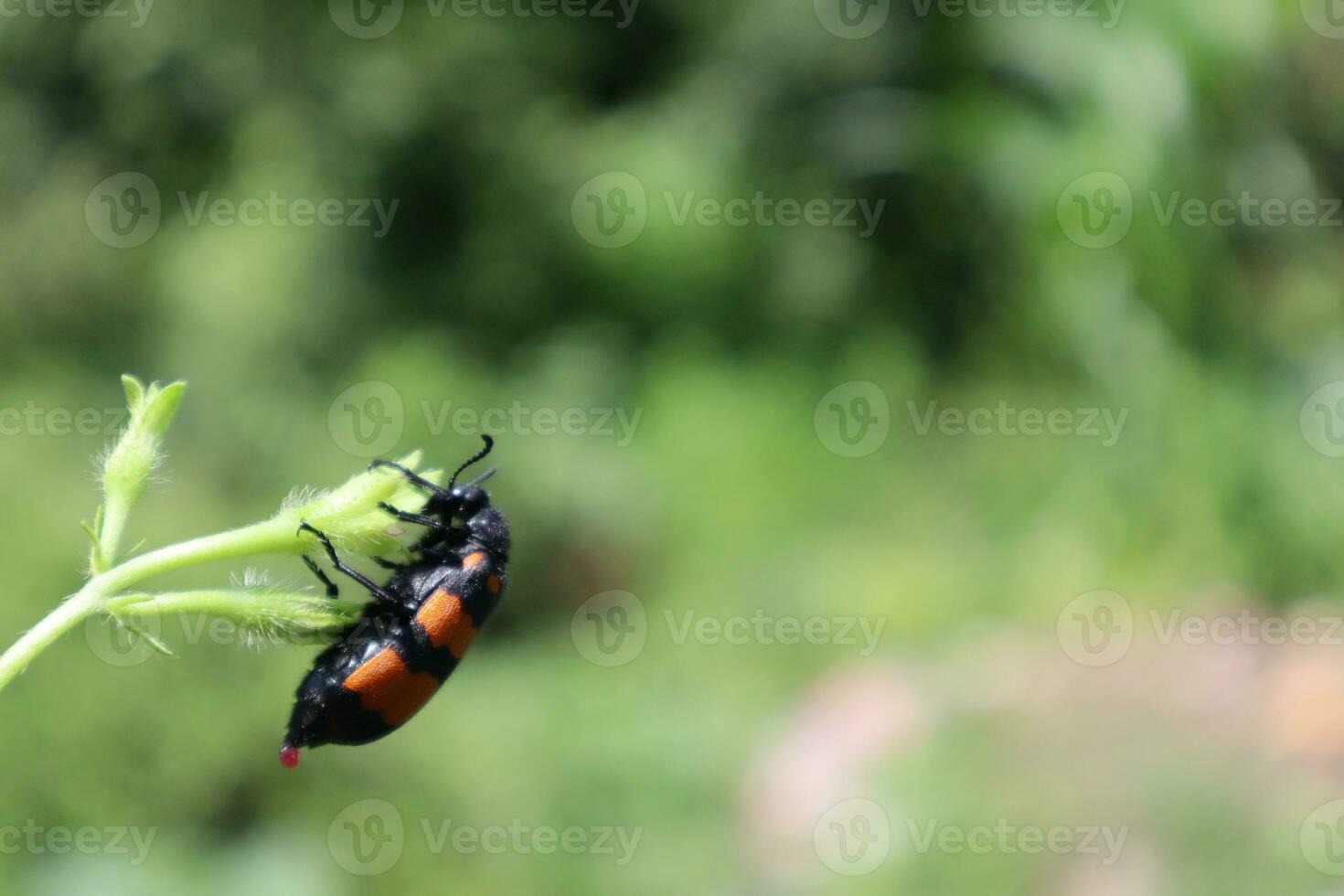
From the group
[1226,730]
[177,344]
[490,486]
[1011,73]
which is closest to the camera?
[1226,730]

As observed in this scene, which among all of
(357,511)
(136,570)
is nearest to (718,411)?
(357,511)

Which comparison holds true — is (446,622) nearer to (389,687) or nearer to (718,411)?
(389,687)

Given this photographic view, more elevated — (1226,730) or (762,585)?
(762,585)

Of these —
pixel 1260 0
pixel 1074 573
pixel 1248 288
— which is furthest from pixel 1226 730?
pixel 1260 0

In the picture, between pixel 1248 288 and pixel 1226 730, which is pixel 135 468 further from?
pixel 1248 288

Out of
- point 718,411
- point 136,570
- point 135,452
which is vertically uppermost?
point 718,411

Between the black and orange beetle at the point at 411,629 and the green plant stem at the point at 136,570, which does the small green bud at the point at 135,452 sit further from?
the black and orange beetle at the point at 411,629
